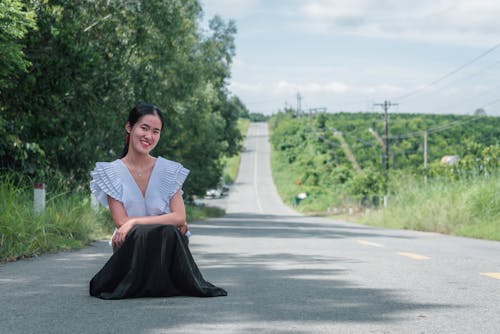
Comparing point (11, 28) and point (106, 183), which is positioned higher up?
point (11, 28)

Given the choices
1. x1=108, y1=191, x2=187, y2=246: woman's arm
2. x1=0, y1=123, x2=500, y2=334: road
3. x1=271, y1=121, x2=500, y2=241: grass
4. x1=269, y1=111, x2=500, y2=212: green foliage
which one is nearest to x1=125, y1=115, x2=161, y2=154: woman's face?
x1=108, y1=191, x2=187, y2=246: woman's arm

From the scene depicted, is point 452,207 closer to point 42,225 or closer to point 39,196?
point 39,196

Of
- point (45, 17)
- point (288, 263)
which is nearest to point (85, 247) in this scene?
point (288, 263)

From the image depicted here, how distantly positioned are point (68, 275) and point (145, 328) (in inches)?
136

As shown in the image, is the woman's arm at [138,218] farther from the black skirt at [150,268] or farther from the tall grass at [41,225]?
the tall grass at [41,225]

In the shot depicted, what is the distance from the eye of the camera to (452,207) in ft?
68.6

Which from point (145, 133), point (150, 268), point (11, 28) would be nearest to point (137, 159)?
point (145, 133)

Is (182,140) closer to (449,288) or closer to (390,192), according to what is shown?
(390,192)

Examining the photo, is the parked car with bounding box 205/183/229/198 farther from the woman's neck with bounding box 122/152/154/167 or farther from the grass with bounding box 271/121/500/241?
the woman's neck with bounding box 122/152/154/167

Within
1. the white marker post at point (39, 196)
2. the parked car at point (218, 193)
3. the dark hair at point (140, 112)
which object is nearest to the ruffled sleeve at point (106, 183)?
the dark hair at point (140, 112)

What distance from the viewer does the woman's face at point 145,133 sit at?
605cm

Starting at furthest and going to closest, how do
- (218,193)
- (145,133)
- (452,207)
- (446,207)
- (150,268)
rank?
(218,193), (446,207), (452,207), (145,133), (150,268)

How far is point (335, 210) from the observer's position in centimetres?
7112

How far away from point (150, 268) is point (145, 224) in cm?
33
